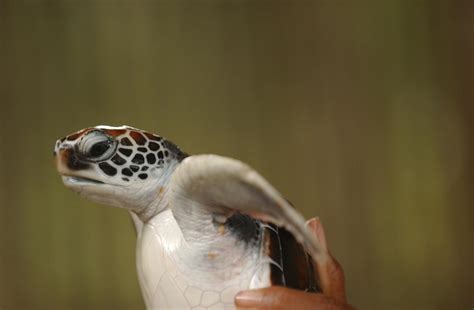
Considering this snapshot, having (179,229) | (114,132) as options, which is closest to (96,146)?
(114,132)

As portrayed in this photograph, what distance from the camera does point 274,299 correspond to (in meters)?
0.60

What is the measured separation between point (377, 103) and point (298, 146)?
11.0 inches

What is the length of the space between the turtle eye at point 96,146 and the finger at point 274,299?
0.80ft

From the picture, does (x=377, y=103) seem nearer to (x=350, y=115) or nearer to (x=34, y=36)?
(x=350, y=115)

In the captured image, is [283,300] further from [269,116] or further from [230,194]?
[269,116]

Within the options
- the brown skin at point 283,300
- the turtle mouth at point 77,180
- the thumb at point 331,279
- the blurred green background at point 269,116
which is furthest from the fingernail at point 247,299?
the blurred green background at point 269,116

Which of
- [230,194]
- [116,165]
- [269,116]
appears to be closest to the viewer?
[230,194]

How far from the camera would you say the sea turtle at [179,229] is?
0.61m

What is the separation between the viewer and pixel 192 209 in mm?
603

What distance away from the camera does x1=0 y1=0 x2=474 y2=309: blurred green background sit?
5.00 feet

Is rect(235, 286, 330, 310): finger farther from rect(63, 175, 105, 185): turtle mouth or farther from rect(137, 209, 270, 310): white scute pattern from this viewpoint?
rect(63, 175, 105, 185): turtle mouth

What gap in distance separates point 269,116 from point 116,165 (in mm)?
927

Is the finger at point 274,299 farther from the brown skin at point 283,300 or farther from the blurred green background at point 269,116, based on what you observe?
the blurred green background at point 269,116

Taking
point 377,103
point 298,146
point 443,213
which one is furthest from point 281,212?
point 443,213
